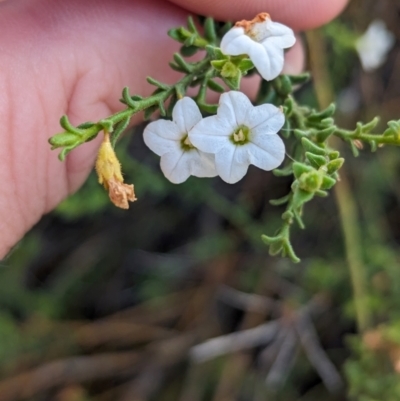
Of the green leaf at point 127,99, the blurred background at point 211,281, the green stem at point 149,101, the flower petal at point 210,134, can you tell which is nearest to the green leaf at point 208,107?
the green stem at point 149,101

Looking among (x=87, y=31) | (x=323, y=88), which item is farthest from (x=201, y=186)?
(x=87, y=31)

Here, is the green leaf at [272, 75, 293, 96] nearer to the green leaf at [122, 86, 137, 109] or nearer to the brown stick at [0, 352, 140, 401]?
the green leaf at [122, 86, 137, 109]

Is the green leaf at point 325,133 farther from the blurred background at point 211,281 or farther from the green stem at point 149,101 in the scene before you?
the blurred background at point 211,281

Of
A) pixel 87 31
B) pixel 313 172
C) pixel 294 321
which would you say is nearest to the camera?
pixel 313 172

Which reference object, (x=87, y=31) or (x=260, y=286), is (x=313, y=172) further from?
(x=260, y=286)

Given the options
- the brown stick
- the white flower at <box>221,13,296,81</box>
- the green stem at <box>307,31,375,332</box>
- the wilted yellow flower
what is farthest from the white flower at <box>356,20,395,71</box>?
the wilted yellow flower

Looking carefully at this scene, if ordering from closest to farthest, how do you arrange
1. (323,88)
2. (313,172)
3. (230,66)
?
(313,172) → (230,66) → (323,88)
